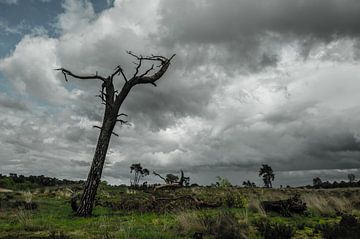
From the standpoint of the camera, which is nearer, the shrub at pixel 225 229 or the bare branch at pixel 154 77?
the shrub at pixel 225 229

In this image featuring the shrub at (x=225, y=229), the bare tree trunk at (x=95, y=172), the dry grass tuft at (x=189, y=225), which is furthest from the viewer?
the bare tree trunk at (x=95, y=172)

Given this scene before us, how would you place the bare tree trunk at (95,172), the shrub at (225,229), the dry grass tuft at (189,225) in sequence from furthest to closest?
the bare tree trunk at (95,172) → the dry grass tuft at (189,225) → the shrub at (225,229)

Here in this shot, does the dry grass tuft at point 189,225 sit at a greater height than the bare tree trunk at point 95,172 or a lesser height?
lesser

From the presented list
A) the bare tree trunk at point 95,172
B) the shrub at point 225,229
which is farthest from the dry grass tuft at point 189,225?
the bare tree trunk at point 95,172

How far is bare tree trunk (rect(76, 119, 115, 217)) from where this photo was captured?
51.7 ft

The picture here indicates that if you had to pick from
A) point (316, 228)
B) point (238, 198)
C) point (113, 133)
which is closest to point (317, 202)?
point (238, 198)

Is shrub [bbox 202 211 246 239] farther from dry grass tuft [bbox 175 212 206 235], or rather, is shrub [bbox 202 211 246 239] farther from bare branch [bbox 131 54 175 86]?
bare branch [bbox 131 54 175 86]

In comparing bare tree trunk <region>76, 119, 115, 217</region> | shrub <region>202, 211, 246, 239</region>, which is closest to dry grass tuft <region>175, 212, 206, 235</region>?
shrub <region>202, 211, 246, 239</region>

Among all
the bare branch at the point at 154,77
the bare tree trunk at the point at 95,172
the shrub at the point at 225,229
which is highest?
the bare branch at the point at 154,77

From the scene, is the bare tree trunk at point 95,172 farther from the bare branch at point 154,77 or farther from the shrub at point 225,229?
the shrub at point 225,229

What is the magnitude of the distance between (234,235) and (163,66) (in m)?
12.2

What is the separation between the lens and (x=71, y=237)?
908 centimetres

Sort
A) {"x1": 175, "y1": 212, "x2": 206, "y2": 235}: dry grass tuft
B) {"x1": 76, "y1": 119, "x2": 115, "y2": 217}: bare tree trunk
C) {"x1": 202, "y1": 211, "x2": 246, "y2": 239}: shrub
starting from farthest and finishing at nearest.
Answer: {"x1": 76, "y1": 119, "x2": 115, "y2": 217}: bare tree trunk
{"x1": 175, "y1": 212, "x2": 206, "y2": 235}: dry grass tuft
{"x1": 202, "y1": 211, "x2": 246, "y2": 239}: shrub

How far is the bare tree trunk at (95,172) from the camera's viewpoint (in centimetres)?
1577
